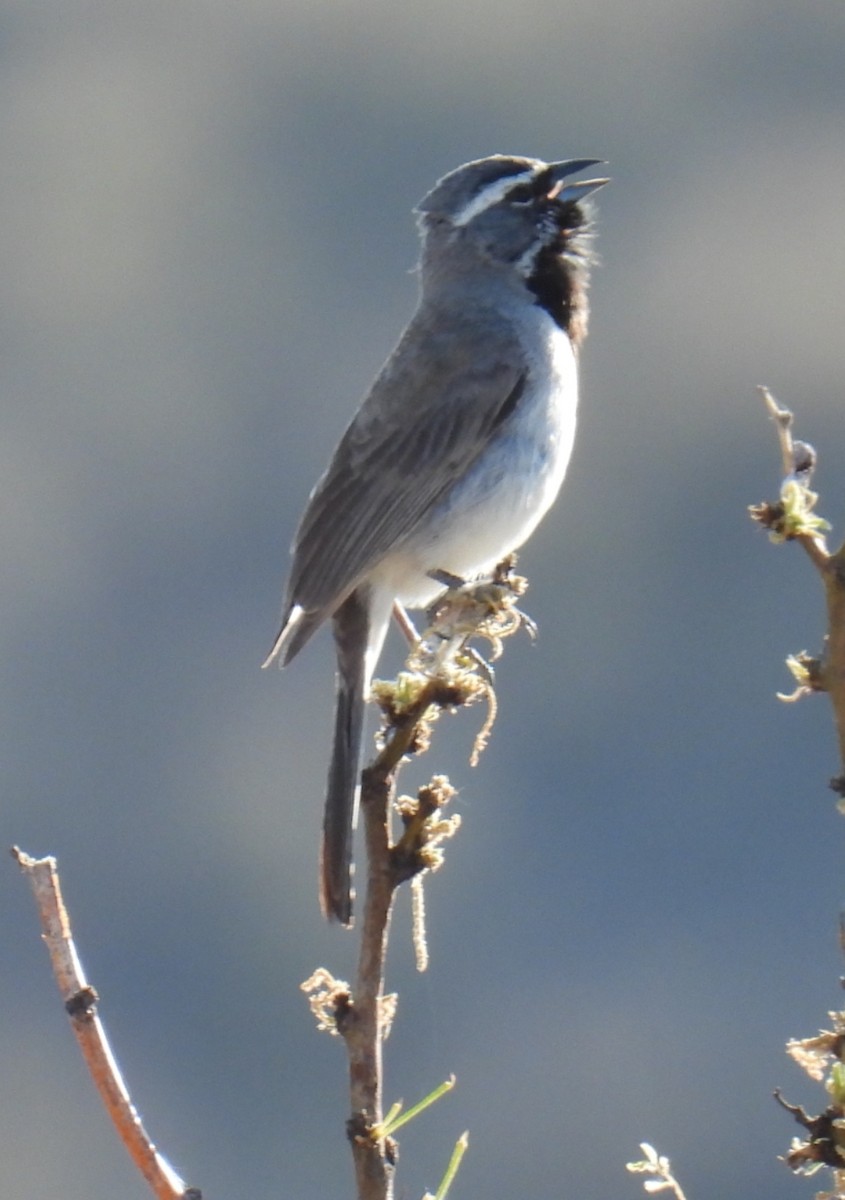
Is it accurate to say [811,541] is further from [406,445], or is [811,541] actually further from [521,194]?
[521,194]

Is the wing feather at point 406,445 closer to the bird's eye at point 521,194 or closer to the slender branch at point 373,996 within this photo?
the bird's eye at point 521,194

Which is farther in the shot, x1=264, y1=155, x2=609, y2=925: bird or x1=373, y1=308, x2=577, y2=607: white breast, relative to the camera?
x1=373, y1=308, x2=577, y2=607: white breast

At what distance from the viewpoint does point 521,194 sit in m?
4.06

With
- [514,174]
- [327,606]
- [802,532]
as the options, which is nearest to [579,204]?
[514,174]

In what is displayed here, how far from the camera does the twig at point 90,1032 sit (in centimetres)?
111

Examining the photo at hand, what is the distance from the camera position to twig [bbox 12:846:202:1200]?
111 cm

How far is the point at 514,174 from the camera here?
159 inches

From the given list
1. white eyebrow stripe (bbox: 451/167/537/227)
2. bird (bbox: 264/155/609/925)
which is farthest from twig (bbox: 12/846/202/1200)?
white eyebrow stripe (bbox: 451/167/537/227)

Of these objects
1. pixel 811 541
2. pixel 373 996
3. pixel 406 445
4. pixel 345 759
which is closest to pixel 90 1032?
pixel 373 996

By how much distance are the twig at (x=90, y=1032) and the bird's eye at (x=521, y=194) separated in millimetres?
3137

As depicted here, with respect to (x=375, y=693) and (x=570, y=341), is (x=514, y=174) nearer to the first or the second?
(x=570, y=341)

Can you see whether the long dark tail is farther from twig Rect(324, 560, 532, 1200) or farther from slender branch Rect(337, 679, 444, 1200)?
slender branch Rect(337, 679, 444, 1200)

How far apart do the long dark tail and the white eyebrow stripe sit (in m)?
1.18

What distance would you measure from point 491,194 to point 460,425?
753 millimetres
